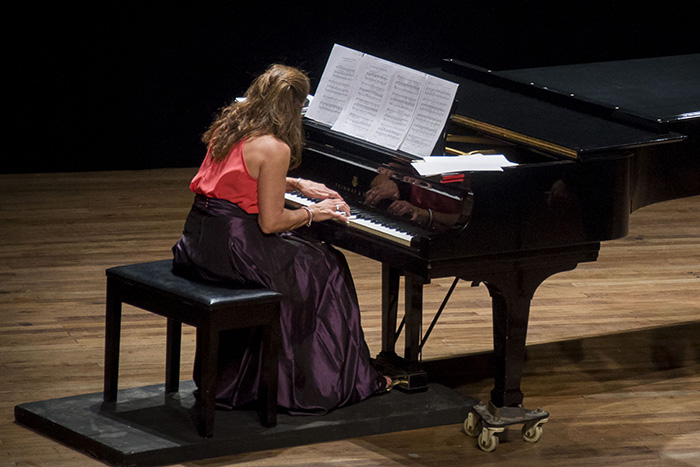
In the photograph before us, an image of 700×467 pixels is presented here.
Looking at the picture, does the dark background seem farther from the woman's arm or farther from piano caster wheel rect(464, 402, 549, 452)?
piano caster wheel rect(464, 402, 549, 452)

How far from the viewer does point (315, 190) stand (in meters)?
4.48

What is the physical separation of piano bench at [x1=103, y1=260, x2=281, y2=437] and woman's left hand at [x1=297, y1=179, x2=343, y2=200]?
0.57m

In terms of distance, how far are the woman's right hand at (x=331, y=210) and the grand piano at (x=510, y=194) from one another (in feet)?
0.16

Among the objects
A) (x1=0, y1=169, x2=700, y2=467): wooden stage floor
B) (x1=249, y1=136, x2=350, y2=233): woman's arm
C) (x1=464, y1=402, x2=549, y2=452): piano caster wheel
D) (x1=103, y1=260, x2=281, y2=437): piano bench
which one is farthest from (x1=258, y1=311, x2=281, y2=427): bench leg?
(x1=464, y1=402, x2=549, y2=452): piano caster wheel

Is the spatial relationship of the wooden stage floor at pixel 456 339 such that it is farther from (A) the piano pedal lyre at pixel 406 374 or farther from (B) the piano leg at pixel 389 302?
(B) the piano leg at pixel 389 302

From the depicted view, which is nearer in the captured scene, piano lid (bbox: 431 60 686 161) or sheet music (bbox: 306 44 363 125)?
piano lid (bbox: 431 60 686 161)

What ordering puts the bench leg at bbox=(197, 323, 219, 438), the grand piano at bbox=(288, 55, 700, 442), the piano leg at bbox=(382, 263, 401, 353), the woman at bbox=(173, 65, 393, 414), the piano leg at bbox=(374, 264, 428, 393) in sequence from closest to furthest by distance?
the bench leg at bbox=(197, 323, 219, 438)
the grand piano at bbox=(288, 55, 700, 442)
the woman at bbox=(173, 65, 393, 414)
the piano leg at bbox=(374, 264, 428, 393)
the piano leg at bbox=(382, 263, 401, 353)

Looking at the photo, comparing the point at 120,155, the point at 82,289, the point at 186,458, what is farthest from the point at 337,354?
the point at 120,155

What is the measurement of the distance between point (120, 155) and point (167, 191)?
613mm

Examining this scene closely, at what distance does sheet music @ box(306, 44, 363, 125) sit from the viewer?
440cm

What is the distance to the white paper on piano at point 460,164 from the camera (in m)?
3.93

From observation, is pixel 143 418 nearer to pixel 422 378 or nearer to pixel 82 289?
pixel 422 378

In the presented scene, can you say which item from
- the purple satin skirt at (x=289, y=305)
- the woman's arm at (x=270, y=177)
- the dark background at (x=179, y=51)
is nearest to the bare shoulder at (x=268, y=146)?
the woman's arm at (x=270, y=177)

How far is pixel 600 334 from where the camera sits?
5418 mm
